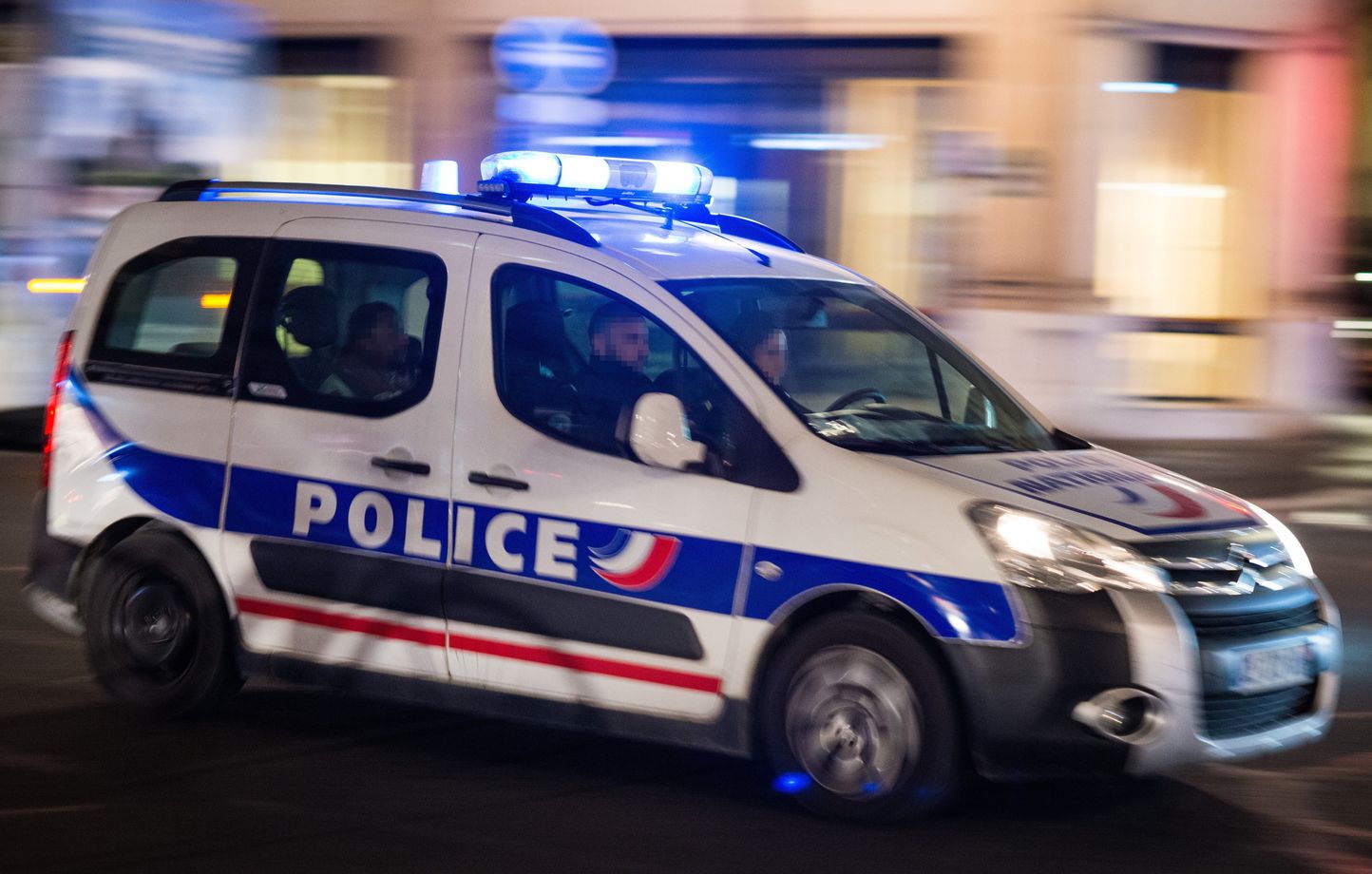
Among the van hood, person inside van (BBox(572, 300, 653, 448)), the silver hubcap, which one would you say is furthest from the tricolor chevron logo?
the van hood

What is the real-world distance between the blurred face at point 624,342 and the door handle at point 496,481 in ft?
1.45

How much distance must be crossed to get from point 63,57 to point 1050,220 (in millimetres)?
8061

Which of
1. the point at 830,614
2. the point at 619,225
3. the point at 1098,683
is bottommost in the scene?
the point at 1098,683

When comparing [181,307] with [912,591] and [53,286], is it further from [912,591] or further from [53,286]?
[53,286]

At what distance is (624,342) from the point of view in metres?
5.54

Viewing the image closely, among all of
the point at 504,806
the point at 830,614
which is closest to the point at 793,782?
the point at 830,614

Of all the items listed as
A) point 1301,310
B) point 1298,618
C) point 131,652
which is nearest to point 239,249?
point 131,652

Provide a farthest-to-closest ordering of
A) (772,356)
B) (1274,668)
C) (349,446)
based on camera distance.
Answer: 1. (349,446)
2. (772,356)
3. (1274,668)

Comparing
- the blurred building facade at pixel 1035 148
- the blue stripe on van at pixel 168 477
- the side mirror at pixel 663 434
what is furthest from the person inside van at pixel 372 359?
the blurred building facade at pixel 1035 148

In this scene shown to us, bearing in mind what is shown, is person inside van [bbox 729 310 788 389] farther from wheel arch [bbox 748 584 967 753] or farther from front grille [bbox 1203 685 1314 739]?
front grille [bbox 1203 685 1314 739]

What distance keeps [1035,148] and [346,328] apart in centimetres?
999

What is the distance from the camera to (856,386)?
578cm

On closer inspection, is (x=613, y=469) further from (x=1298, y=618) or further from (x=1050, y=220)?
(x=1050, y=220)

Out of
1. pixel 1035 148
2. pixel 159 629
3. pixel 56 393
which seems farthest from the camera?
pixel 1035 148
